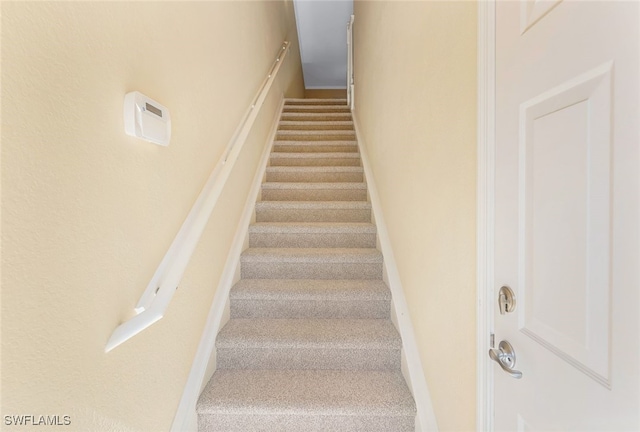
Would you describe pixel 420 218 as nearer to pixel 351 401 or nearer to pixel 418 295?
pixel 418 295

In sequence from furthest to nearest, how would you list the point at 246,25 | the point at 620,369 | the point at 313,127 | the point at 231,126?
the point at 313,127 < the point at 246,25 < the point at 231,126 < the point at 620,369

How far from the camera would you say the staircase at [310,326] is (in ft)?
3.84

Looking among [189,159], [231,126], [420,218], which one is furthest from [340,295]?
[231,126]

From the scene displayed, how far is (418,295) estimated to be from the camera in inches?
48.8

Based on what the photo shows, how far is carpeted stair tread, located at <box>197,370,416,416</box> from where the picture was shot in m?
1.16

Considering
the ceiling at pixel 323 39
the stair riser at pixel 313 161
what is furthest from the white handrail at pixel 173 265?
the ceiling at pixel 323 39

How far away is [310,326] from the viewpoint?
1.51 meters

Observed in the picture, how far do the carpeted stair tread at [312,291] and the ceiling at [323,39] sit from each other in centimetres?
448

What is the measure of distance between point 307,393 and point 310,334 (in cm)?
27

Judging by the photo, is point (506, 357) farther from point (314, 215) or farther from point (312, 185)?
point (312, 185)

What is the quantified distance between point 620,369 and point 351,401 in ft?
3.26

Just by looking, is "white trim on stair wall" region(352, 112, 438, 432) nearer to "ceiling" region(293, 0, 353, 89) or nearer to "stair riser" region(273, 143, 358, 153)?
"stair riser" region(273, 143, 358, 153)

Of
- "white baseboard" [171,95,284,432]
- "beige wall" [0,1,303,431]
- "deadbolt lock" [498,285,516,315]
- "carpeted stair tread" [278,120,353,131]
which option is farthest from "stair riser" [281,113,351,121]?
"deadbolt lock" [498,285,516,315]

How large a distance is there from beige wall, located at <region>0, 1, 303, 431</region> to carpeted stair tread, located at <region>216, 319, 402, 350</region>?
0.27 meters
